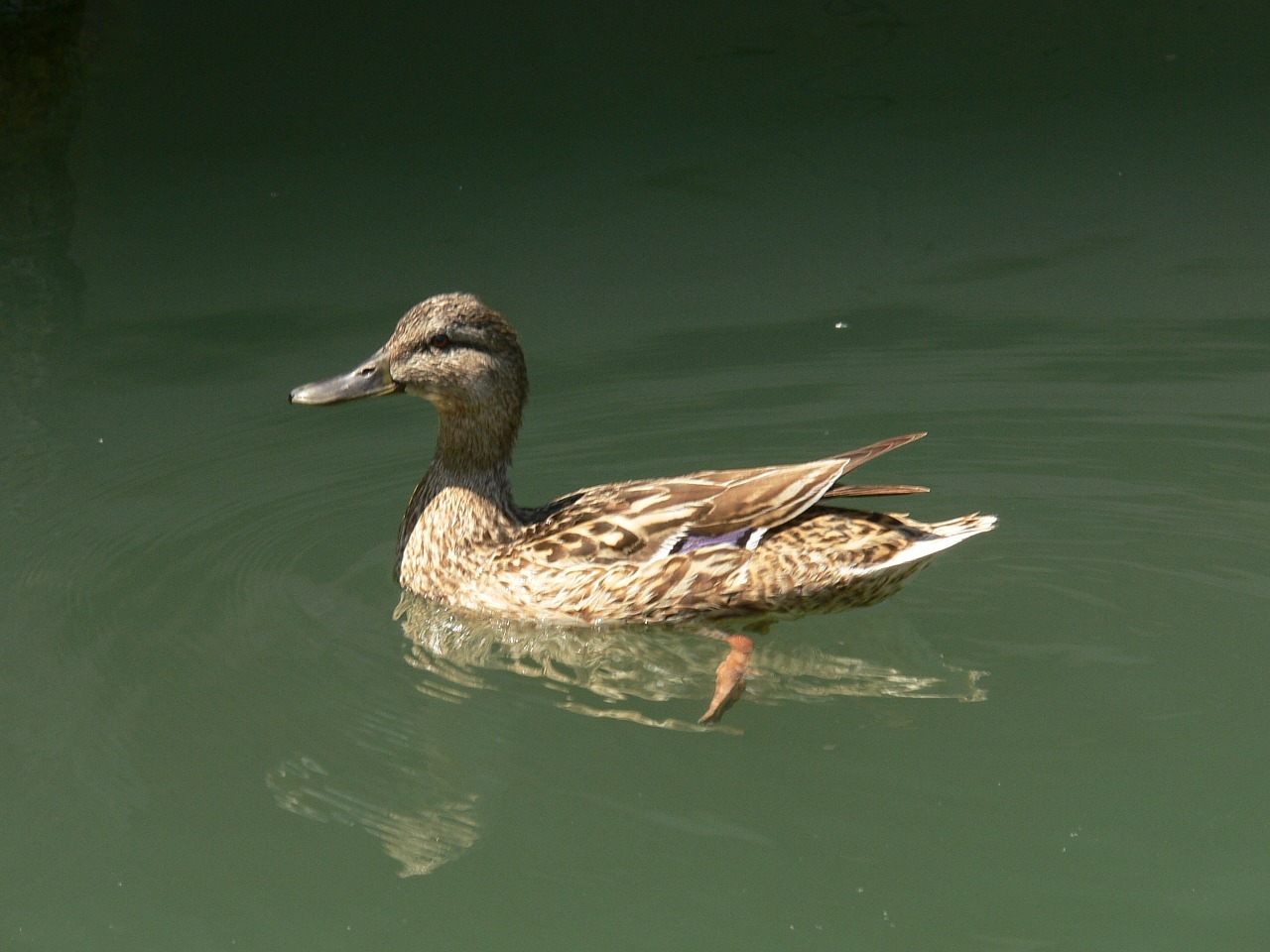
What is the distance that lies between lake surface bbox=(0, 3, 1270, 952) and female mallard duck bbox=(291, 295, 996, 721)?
0.59 ft

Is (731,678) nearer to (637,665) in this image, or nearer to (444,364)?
(637,665)

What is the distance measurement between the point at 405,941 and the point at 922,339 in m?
4.53

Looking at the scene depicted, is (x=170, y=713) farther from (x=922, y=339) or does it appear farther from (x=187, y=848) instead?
(x=922, y=339)

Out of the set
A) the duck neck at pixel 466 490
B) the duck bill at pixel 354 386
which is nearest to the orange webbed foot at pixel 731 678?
the duck neck at pixel 466 490

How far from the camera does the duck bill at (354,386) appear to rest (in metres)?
5.44

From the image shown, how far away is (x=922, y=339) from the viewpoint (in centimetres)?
748

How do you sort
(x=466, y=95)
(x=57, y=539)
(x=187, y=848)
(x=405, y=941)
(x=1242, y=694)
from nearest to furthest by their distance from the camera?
(x=405, y=941) → (x=187, y=848) → (x=1242, y=694) → (x=57, y=539) → (x=466, y=95)

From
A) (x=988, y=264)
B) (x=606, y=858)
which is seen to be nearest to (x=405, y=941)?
(x=606, y=858)

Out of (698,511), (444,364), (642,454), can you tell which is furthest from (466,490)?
(642,454)

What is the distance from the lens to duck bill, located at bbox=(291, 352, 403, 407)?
5.44m

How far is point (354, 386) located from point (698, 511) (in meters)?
1.29

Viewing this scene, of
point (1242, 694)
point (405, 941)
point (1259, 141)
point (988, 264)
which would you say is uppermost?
point (1259, 141)

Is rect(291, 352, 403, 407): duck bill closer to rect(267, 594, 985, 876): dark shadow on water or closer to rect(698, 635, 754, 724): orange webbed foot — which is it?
rect(267, 594, 985, 876): dark shadow on water

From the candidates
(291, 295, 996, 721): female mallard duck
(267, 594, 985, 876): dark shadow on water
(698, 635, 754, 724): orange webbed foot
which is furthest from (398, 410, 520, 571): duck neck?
(698, 635, 754, 724): orange webbed foot
